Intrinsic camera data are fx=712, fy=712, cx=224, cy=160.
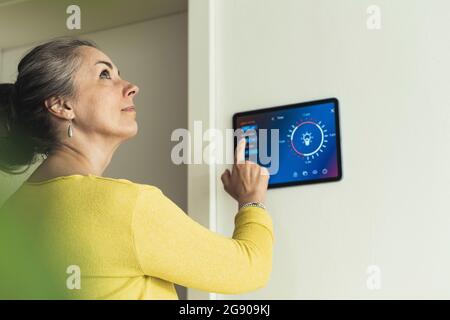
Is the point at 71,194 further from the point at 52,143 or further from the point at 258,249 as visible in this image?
the point at 258,249

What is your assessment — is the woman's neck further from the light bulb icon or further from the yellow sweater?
the light bulb icon

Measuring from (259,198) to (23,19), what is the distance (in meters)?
0.88

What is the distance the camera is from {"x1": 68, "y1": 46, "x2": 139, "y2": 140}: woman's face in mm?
1221

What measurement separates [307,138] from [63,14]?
0.74 meters

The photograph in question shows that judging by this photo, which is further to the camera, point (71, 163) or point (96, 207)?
point (71, 163)


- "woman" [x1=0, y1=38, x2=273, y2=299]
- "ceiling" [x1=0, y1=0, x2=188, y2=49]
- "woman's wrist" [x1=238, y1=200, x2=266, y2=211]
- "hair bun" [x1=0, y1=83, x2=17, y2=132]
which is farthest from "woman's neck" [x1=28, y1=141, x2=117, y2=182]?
"ceiling" [x1=0, y1=0, x2=188, y2=49]

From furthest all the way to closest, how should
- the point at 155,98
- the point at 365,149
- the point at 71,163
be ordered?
the point at 155,98, the point at 365,149, the point at 71,163

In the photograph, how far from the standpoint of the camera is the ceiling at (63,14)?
5.69ft

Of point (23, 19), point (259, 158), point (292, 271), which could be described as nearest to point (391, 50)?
point (259, 158)

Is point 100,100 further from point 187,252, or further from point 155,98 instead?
point 155,98

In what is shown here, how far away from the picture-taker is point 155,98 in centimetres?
175

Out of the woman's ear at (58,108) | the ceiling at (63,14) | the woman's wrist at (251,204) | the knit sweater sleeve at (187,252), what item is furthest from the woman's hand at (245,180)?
the ceiling at (63,14)

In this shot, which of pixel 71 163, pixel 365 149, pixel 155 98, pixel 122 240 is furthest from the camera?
pixel 155 98

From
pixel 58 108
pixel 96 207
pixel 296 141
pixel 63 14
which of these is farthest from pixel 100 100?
pixel 63 14
